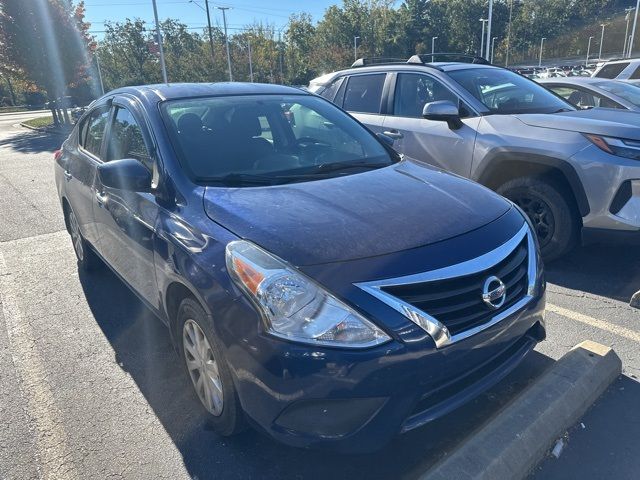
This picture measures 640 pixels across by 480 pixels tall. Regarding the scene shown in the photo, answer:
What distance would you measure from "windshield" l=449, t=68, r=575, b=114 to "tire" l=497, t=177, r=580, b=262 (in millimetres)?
841

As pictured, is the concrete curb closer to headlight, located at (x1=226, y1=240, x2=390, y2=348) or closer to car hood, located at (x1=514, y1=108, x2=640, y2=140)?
headlight, located at (x1=226, y1=240, x2=390, y2=348)

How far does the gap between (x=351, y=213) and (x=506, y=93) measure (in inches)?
137

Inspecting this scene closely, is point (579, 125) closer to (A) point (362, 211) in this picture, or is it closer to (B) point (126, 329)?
(A) point (362, 211)

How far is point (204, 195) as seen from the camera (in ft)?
8.34

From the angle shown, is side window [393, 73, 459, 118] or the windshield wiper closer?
the windshield wiper

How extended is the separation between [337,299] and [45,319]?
119 inches

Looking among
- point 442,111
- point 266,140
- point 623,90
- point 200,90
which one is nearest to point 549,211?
point 442,111

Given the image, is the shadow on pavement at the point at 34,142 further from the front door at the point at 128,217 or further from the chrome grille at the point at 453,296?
the chrome grille at the point at 453,296

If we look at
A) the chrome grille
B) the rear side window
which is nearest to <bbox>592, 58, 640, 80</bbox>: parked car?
the rear side window

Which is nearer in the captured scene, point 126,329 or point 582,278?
point 126,329

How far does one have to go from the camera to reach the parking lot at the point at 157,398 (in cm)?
234

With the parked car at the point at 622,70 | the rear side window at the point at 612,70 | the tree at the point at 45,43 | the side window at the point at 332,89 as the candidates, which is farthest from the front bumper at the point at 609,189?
the tree at the point at 45,43

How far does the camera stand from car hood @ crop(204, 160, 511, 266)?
6.89ft

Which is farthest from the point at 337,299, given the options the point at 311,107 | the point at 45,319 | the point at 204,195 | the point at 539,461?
the point at 45,319
